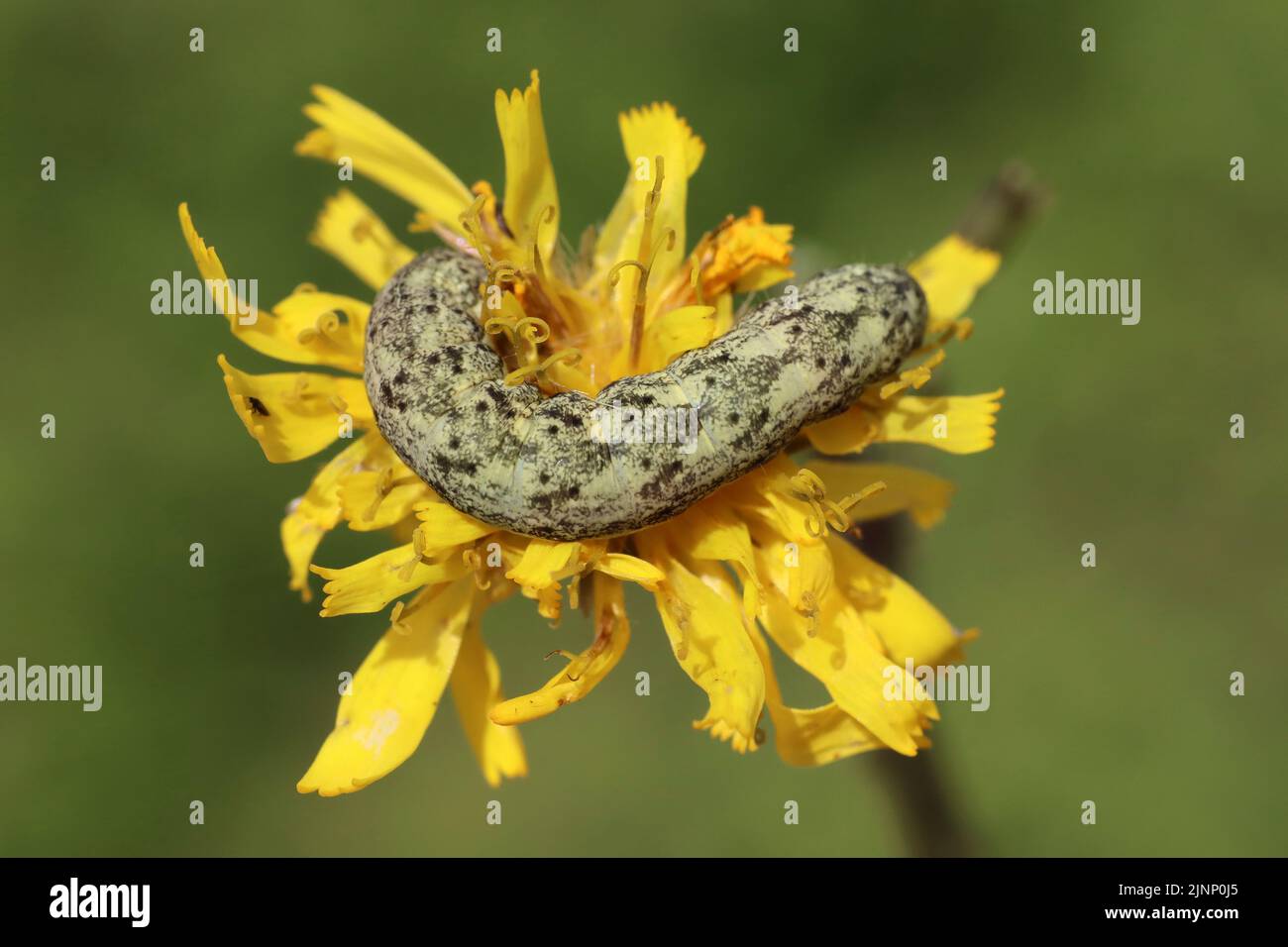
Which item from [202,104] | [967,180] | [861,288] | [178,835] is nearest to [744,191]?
[967,180]

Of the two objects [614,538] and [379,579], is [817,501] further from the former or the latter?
[379,579]

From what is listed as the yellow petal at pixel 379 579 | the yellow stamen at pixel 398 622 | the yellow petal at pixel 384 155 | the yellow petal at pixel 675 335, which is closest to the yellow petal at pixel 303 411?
the yellow petal at pixel 379 579

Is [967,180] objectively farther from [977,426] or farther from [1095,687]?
[977,426]

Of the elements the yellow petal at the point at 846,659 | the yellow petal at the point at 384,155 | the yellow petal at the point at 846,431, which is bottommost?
the yellow petal at the point at 846,659

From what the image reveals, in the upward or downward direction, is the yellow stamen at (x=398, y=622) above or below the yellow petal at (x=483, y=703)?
above

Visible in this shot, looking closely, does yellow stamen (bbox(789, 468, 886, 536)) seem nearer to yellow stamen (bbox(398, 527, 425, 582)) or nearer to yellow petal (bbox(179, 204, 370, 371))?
yellow stamen (bbox(398, 527, 425, 582))

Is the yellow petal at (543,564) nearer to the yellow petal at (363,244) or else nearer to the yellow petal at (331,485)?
the yellow petal at (331,485)

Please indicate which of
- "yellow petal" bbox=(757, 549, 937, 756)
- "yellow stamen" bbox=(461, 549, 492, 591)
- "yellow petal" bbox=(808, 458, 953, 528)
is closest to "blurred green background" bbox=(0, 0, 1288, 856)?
"yellow petal" bbox=(808, 458, 953, 528)
